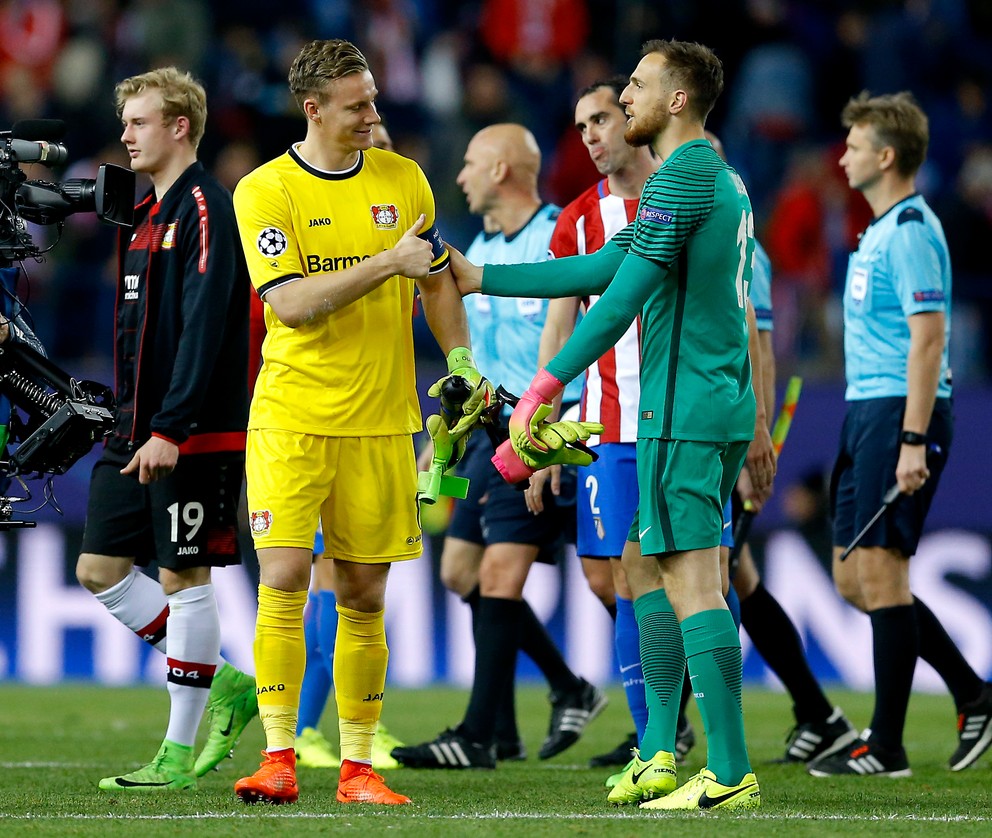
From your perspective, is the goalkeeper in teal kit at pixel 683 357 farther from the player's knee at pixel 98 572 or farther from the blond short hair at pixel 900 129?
the blond short hair at pixel 900 129

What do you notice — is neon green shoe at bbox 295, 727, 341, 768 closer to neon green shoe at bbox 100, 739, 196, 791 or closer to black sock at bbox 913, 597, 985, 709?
neon green shoe at bbox 100, 739, 196, 791

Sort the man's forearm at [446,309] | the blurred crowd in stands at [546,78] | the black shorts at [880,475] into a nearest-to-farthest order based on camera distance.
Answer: the man's forearm at [446,309] → the black shorts at [880,475] → the blurred crowd in stands at [546,78]

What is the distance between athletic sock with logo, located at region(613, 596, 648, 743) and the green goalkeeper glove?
1364mm

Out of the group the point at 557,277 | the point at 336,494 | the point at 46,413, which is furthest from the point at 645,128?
the point at 46,413

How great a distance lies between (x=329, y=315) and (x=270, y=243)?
0.29 m

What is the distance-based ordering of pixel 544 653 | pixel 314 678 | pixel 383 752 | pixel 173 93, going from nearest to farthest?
pixel 173 93
pixel 383 752
pixel 314 678
pixel 544 653

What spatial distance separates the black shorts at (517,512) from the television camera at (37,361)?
6.44 feet

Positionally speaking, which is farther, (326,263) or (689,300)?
(326,263)

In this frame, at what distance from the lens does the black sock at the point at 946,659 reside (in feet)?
23.6

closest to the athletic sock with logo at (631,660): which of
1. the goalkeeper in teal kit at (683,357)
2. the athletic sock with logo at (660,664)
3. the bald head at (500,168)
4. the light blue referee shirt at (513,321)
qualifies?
the athletic sock with logo at (660,664)

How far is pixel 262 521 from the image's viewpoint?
520cm

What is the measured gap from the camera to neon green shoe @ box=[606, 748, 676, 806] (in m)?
5.32

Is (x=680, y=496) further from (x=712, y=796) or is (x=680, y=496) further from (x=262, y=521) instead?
(x=262, y=521)

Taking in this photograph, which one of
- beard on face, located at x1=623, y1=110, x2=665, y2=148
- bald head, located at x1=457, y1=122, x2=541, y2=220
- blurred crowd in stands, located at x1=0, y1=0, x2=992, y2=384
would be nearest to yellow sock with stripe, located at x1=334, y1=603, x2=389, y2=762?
beard on face, located at x1=623, y1=110, x2=665, y2=148
